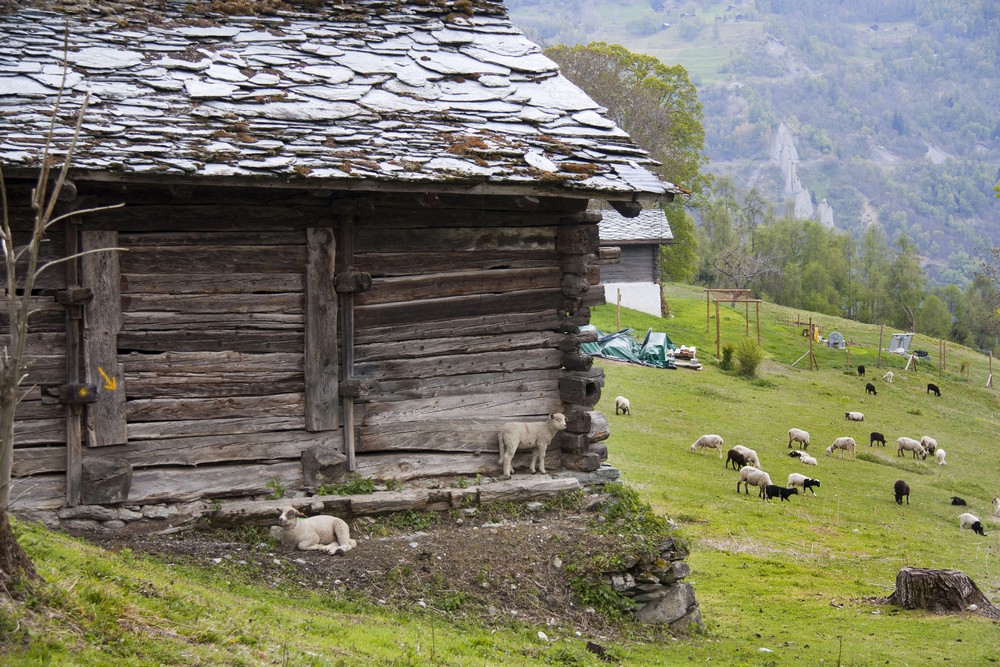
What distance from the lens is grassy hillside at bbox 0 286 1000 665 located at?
6.63m

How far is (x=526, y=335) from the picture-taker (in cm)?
1204

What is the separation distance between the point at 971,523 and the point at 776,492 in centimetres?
428

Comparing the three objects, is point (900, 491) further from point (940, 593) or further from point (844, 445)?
point (940, 593)

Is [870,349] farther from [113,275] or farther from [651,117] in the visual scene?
[113,275]

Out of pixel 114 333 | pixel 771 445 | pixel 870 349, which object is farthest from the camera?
pixel 870 349

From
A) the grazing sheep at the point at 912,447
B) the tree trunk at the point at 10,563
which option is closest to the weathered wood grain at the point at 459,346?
the tree trunk at the point at 10,563

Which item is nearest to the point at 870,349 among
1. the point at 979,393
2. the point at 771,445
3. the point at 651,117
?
the point at 979,393

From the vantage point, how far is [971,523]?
72.6ft

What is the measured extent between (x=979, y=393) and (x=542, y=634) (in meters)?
42.4

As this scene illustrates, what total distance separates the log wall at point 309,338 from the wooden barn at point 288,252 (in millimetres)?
22

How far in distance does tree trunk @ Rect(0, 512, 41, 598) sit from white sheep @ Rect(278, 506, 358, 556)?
3.62m

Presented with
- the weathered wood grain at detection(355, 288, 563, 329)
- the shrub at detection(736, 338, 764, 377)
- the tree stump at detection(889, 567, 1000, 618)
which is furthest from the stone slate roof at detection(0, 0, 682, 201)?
the shrub at detection(736, 338, 764, 377)

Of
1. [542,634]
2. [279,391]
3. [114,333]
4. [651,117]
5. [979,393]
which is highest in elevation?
[651,117]

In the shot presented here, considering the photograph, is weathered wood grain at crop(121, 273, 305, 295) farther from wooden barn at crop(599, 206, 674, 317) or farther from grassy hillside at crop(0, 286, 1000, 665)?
wooden barn at crop(599, 206, 674, 317)
